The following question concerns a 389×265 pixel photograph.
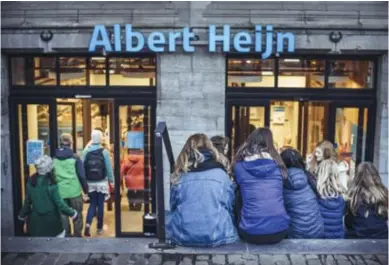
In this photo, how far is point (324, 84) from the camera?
34.3 ft

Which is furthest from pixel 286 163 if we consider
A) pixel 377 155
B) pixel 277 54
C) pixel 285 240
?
pixel 377 155

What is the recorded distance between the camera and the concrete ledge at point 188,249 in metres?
5.87

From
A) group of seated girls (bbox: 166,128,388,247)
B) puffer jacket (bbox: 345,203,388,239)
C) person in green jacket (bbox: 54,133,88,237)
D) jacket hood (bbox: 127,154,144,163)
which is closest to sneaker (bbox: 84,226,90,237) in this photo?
person in green jacket (bbox: 54,133,88,237)

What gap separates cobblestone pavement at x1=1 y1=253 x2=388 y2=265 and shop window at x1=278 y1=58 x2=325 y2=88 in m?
5.01

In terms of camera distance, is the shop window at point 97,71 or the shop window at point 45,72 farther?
the shop window at point 45,72

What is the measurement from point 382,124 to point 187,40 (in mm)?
3387

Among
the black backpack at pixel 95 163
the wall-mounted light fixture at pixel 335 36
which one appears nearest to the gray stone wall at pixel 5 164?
the black backpack at pixel 95 163

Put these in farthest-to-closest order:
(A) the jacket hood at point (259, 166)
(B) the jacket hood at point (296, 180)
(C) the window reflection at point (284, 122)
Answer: (C) the window reflection at point (284, 122)
(B) the jacket hood at point (296, 180)
(A) the jacket hood at point (259, 166)

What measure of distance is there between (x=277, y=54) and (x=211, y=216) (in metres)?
4.69

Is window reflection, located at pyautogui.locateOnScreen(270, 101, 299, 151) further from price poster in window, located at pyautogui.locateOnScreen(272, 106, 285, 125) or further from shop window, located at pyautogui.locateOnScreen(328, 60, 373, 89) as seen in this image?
shop window, located at pyautogui.locateOnScreen(328, 60, 373, 89)

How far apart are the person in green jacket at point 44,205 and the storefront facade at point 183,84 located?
2925mm

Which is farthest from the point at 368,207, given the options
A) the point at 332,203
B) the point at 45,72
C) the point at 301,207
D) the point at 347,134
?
the point at 45,72

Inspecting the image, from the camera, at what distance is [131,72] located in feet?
34.0

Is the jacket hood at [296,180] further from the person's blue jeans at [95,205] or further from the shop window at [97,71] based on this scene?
the shop window at [97,71]
